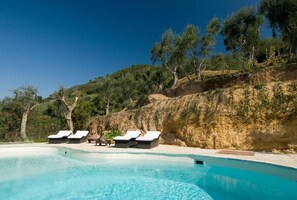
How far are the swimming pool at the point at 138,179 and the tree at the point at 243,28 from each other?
15155mm

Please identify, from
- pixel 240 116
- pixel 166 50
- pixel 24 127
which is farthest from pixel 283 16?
pixel 24 127

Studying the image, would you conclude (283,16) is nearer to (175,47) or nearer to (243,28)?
(243,28)

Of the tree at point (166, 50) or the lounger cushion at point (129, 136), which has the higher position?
the tree at point (166, 50)

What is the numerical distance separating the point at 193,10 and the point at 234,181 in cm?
1935

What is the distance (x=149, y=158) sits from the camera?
12172 millimetres

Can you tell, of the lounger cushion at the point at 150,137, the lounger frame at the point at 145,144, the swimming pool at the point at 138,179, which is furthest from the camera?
the lounger cushion at the point at 150,137

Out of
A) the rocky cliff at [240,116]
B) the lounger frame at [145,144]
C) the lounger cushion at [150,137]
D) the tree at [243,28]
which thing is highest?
the tree at [243,28]

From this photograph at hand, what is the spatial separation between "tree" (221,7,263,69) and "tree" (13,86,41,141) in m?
19.7

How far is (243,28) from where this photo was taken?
2231cm

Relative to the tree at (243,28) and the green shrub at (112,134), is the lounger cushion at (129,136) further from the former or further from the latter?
the tree at (243,28)

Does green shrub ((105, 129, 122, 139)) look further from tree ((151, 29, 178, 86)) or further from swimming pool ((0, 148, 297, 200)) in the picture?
tree ((151, 29, 178, 86))

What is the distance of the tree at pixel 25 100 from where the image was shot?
21641mm

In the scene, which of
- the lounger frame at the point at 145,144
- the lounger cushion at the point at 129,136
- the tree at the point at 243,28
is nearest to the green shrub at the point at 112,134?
the lounger cushion at the point at 129,136

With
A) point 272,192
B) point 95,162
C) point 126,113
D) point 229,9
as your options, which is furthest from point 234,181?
point 229,9
